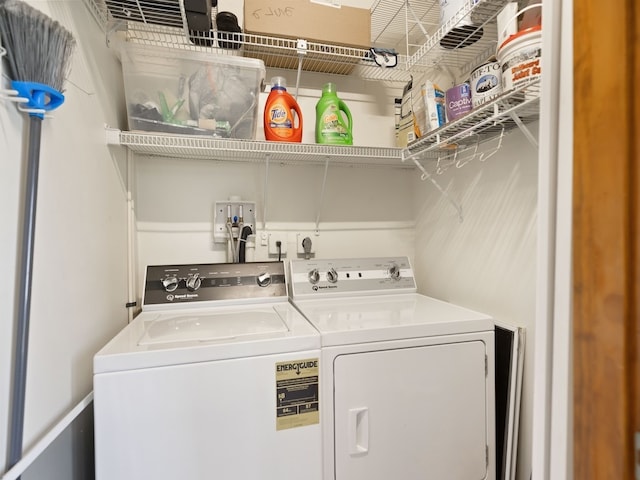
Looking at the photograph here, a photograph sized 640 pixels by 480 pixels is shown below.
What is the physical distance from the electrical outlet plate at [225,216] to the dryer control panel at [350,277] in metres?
0.38

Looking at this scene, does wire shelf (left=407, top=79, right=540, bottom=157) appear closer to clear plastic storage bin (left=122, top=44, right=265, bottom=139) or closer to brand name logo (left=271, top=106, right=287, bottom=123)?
brand name logo (left=271, top=106, right=287, bottom=123)

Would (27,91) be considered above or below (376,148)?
below

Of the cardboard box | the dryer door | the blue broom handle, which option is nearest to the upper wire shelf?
the cardboard box

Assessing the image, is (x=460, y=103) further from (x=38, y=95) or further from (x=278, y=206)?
(x=38, y=95)

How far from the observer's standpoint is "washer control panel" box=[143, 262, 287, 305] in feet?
5.34

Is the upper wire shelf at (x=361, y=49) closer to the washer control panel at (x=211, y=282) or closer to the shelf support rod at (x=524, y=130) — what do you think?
the shelf support rod at (x=524, y=130)

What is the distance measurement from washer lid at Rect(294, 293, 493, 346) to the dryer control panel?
77 mm

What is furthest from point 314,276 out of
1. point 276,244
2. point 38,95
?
point 38,95

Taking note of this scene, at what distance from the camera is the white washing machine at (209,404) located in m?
0.99

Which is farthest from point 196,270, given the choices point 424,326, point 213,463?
point 424,326

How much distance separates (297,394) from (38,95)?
1.08m

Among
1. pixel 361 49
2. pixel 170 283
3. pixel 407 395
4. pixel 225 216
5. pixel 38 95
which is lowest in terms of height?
pixel 407 395

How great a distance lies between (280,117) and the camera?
165cm

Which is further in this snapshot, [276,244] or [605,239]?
[276,244]
